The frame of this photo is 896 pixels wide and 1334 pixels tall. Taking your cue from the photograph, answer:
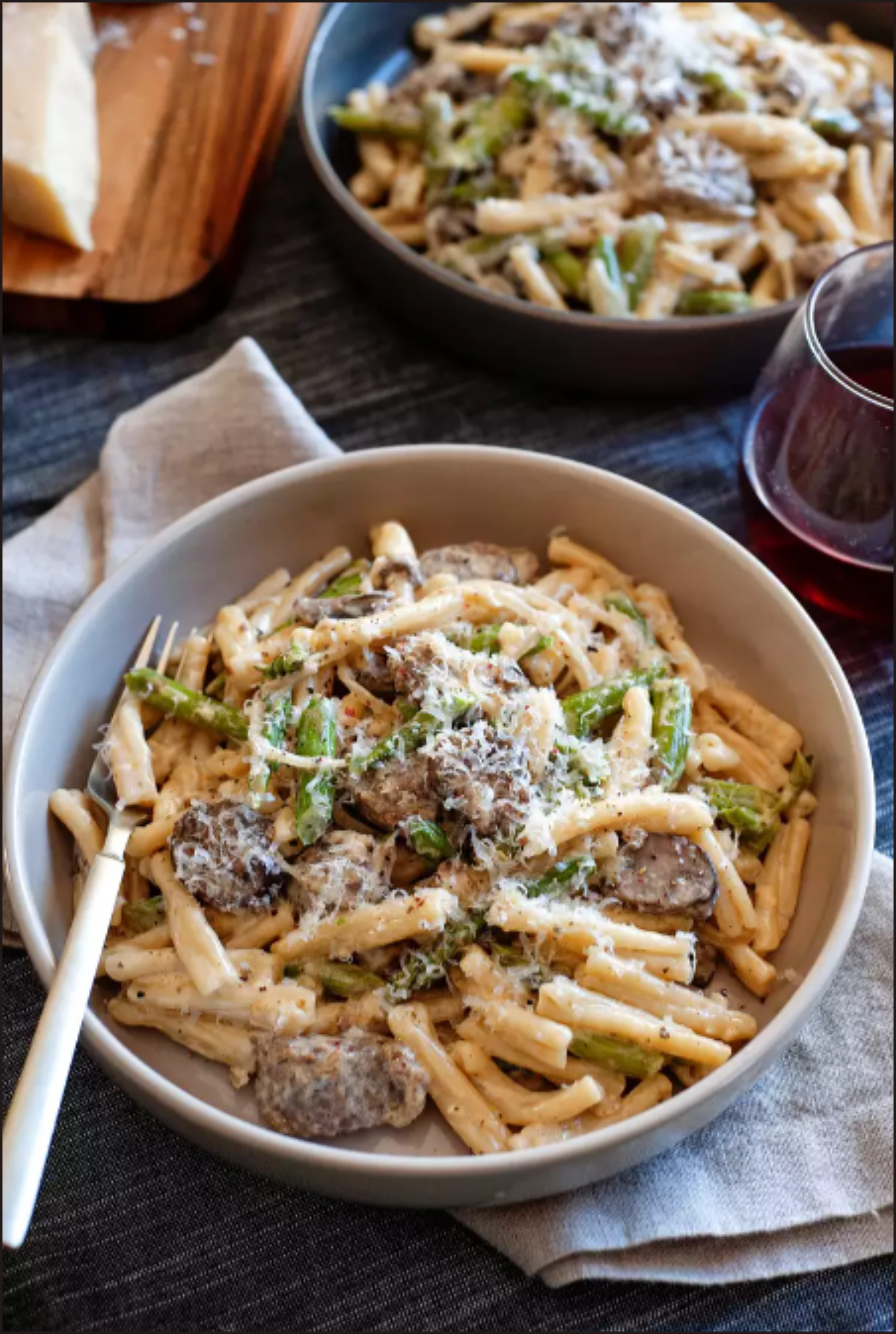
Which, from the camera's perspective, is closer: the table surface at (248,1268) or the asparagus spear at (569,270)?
the table surface at (248,1268)

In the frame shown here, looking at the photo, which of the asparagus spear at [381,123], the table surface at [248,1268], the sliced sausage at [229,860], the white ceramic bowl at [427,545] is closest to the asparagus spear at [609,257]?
the asparagus spear at [381,123]

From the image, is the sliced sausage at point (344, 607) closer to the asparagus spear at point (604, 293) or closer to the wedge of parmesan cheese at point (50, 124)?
the asparagus spear at point (604, 293)

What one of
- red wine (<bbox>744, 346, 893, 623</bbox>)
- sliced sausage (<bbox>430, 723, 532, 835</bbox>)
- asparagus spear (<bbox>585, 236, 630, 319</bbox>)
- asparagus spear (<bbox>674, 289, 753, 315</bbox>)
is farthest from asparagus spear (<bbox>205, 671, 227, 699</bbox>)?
asparagus spear (<bbox>674, 289, 753, 315</bbox>)

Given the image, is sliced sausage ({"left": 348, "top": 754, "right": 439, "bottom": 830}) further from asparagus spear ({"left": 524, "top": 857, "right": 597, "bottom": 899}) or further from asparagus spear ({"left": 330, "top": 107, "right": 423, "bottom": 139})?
asparagus spear ({"left": 330, "top": 107, "right": 423, "bottom": 139})

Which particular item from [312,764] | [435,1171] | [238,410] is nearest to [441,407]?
[238,410]

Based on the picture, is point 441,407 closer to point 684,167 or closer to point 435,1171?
point 684,167

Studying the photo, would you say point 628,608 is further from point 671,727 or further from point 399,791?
point 399,791
